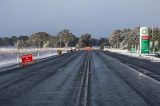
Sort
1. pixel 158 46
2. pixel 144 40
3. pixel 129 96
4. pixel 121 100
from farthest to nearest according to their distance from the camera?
pixel 158 46 < pixel 144 40 < pixel 129 96 < pixel 121 100

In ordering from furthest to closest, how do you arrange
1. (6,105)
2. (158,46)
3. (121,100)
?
(158,46)
(121,100)
(6,105)

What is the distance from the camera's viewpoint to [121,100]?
15.2 m

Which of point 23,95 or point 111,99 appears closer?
point 111,99

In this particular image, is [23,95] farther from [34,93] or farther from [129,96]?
[129,96]

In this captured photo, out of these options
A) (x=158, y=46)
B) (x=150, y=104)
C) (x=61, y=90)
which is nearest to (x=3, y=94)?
(x=61, y=90)

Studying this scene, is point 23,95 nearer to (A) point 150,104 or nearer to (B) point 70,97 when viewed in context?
(B) point 70,97

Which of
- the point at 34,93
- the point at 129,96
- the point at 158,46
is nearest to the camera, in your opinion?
the point at 129,96

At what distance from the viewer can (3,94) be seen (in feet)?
56.7

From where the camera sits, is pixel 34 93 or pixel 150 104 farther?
pixel 34 93

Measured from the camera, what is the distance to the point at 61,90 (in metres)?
18.9

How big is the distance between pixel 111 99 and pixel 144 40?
263 ft

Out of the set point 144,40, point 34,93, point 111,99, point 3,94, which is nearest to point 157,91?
point 111,99

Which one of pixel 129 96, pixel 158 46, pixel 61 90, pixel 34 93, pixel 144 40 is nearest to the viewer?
pixel 129 96

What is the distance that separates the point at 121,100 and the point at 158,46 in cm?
10715
